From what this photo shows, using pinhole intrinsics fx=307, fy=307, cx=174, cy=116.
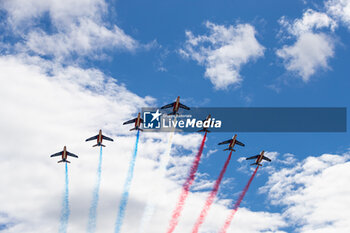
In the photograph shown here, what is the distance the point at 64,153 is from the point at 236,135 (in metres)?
84.6

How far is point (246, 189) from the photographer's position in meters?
140

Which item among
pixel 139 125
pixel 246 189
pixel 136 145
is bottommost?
pixel 246 189

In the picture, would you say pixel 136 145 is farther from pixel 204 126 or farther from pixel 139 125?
pixel 204 126

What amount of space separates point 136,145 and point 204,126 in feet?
104

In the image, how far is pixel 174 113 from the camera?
138 metres

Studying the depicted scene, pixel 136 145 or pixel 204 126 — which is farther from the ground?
pixel 204 126

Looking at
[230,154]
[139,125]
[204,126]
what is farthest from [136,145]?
[230,154]

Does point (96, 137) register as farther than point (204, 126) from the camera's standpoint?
Yes

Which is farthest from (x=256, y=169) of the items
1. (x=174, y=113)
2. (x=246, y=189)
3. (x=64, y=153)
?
(x=64, y=153)

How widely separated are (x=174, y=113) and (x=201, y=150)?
2039 cm

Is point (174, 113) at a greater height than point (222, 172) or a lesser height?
greater

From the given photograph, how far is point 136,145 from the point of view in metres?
137

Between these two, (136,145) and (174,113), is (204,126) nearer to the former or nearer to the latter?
(174,113)

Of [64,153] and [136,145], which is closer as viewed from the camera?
[136,145]
